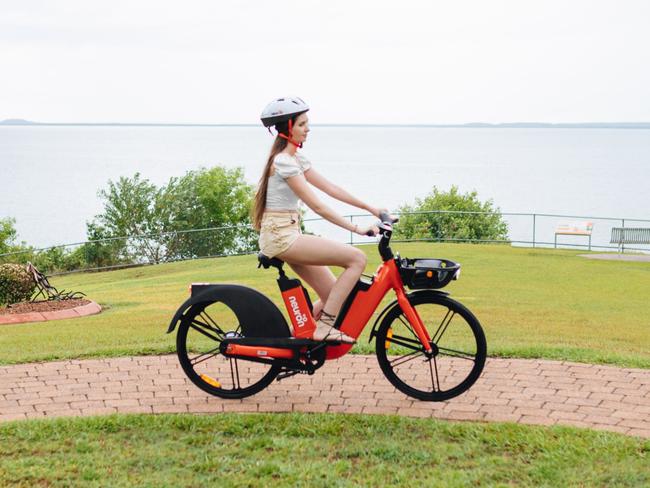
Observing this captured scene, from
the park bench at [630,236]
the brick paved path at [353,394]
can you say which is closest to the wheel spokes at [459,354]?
the brick paved path at [353,394]

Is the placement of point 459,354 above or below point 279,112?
below

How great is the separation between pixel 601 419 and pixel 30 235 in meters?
65.0

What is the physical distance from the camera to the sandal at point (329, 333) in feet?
19.9

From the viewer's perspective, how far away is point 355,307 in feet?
20.0

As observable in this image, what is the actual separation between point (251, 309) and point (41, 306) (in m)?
8.64

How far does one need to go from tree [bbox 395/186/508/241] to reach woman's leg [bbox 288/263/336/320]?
21.4m

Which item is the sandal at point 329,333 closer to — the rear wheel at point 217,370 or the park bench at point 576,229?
the rear wheel at point 217,370

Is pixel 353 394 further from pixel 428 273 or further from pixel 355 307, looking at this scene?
pixel 428 273

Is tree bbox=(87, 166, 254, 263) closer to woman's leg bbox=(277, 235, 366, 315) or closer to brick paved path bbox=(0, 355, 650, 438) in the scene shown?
brick paved path bbox=(0, 355, 650, 438)

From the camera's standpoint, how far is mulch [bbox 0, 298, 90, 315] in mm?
13617

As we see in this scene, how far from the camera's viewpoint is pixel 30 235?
6612cm

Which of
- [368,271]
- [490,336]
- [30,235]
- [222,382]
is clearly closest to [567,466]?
[222,382]

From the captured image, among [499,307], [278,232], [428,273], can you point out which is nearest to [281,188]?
[278,232]

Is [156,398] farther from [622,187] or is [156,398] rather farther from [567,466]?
[622,187]
